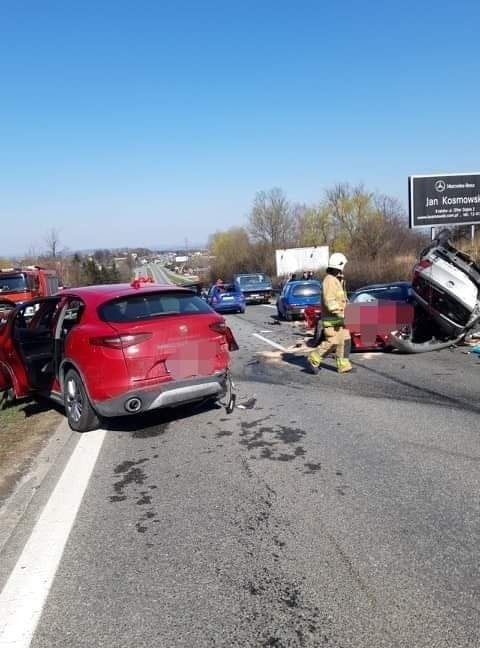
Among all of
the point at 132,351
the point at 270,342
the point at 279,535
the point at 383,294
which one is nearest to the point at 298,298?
the point at 270,342

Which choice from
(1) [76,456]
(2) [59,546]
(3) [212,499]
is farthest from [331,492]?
(1) [76,456]

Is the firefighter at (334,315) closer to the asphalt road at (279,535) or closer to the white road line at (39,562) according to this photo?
the asphalt road at (279,535)

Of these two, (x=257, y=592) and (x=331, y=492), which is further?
(x=331, y=492)

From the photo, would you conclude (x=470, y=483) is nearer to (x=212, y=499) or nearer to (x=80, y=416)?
(x=212, y=499)

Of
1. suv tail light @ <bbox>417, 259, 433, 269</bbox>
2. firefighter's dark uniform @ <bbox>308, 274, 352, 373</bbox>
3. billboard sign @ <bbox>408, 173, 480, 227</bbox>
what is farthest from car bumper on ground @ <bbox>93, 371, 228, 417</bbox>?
billboard sign @ <bbox>408, 173, 480, 227</bbox>

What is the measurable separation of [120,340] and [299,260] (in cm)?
4030

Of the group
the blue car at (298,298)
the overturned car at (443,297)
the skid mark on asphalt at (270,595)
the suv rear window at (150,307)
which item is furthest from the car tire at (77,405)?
the blue car at (298,298)

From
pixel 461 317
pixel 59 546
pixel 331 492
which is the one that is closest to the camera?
pixel 59 546

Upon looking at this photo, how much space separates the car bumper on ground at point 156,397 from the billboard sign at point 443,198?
2226 centimetres

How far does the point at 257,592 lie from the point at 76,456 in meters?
2.98

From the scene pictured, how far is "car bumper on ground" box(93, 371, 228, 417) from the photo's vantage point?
224 inches

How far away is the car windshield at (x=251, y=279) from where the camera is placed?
32.6 meters

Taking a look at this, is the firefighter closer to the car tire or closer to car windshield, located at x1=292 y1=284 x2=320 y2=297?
the car tire

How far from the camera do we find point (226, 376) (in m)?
6.62
